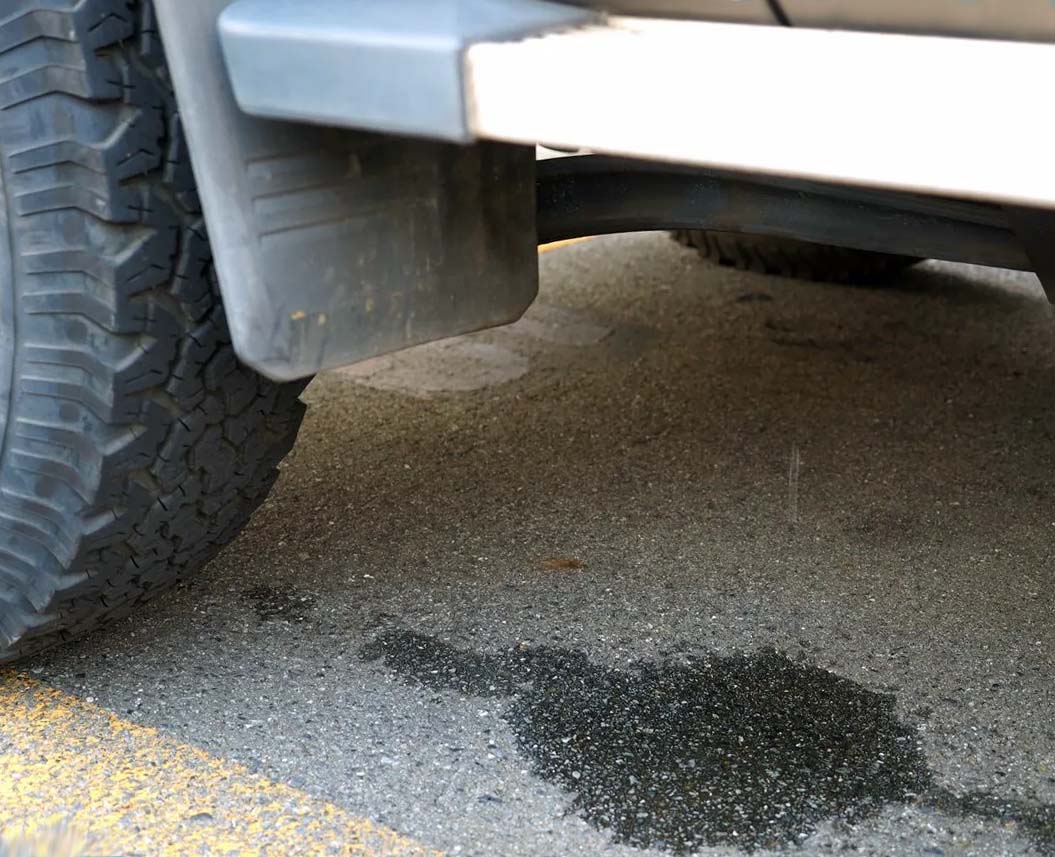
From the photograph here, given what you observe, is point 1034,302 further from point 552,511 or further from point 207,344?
point 207,344

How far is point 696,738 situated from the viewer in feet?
6.05

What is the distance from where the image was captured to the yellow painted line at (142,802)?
162 cm

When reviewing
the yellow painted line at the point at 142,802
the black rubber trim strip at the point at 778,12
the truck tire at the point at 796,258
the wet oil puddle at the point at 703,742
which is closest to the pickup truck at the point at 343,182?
the black rubber trim strip at the point at 778,12

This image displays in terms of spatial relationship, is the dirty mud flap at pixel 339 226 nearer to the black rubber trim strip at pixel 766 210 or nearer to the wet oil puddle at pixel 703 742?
the black rubber trim strip at pixel 766 210

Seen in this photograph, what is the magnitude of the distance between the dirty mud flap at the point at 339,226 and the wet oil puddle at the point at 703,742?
1.88ft

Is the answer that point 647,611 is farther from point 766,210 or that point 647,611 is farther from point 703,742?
point 766,210

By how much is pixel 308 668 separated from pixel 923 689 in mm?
960

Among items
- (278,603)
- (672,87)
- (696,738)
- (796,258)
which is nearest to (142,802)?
(278,603)

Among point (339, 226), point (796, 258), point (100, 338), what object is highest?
point (339, 226)

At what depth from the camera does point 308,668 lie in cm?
204

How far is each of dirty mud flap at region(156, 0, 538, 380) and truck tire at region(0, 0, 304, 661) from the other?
0.52 feet

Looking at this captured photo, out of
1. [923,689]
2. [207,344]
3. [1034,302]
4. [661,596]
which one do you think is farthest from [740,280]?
[207,344]

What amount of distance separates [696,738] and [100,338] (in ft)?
3.26

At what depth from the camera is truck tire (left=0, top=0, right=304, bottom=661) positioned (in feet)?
5.11
